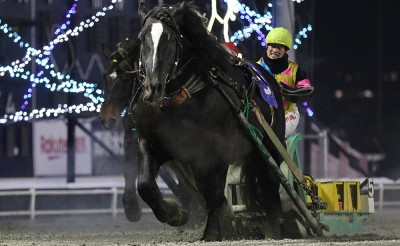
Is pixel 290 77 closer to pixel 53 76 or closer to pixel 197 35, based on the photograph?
pixel 197 35

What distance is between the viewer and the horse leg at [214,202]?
9.07 m

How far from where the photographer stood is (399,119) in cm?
2197

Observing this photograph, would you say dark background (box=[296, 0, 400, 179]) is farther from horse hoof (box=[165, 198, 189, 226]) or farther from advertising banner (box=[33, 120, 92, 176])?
horse hoof (box=[165, 198, 189, 226])

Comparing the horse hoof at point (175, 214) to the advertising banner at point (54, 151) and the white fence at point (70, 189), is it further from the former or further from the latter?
the advertising banner at point (54, 151)

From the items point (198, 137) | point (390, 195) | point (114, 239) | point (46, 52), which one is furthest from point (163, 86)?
point (390, 195)

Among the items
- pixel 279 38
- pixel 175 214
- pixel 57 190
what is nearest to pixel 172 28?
pixel 175 214

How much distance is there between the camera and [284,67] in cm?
1081

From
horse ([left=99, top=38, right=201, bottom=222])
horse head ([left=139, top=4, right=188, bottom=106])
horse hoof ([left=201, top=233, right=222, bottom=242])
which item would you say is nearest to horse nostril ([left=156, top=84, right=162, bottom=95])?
horse head ([left=139, top=4, right=188, bottom=106])

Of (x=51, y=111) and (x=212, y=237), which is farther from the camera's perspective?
(x=51, y=111)

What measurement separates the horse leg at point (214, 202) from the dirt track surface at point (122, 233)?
0.16 meters

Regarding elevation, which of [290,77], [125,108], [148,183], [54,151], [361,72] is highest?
[361,72]

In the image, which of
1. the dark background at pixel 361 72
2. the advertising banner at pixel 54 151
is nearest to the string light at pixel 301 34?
the advertising banner at pixel 54 151

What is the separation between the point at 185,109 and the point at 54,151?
1055cm

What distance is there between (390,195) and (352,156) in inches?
34.7
